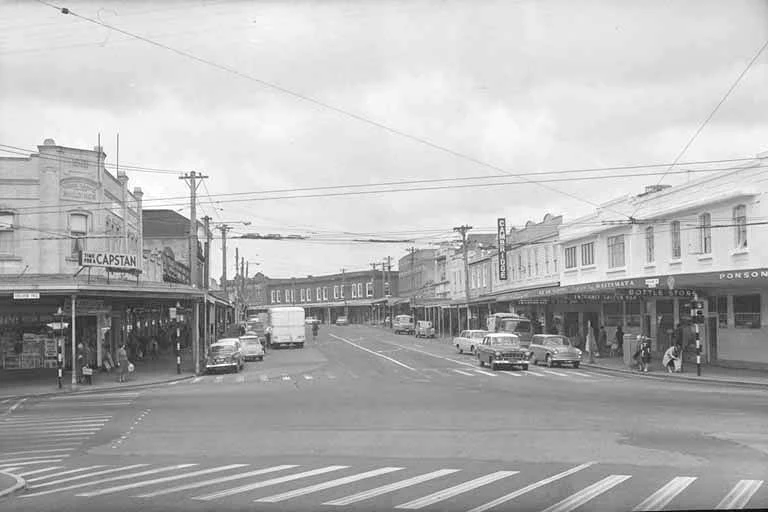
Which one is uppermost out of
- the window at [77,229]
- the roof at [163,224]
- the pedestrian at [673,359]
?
the roof at [163,224]

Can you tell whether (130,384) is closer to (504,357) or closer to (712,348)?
(504,357)

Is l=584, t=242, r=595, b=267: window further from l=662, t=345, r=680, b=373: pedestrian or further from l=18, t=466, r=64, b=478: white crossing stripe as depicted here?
l=18, t=466, r=64, b=478: white crossing stripe

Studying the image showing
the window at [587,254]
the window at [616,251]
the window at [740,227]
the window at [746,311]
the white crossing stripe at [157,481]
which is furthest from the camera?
the window at [587,254]

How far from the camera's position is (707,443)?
560 inches

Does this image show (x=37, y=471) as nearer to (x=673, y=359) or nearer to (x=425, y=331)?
(x=673, y=359)

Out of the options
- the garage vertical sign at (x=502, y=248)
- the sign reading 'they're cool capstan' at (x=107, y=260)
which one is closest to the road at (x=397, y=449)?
the sign reading 'they're cool capstan' at (x=107, y=260)

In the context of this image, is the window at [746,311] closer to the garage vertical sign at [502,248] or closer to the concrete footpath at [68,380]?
the concrete footpath at [68,380]

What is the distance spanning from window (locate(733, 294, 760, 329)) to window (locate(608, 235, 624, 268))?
1006 centimetres

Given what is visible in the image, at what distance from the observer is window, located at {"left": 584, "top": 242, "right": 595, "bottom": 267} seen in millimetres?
47719

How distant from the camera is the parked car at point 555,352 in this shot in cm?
3753

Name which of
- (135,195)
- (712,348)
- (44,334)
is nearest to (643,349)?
(712,348)

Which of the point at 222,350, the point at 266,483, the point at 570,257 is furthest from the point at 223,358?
the point at 266,483

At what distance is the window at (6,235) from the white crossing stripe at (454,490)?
30.2 metres

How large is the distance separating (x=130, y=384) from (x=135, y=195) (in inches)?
839
